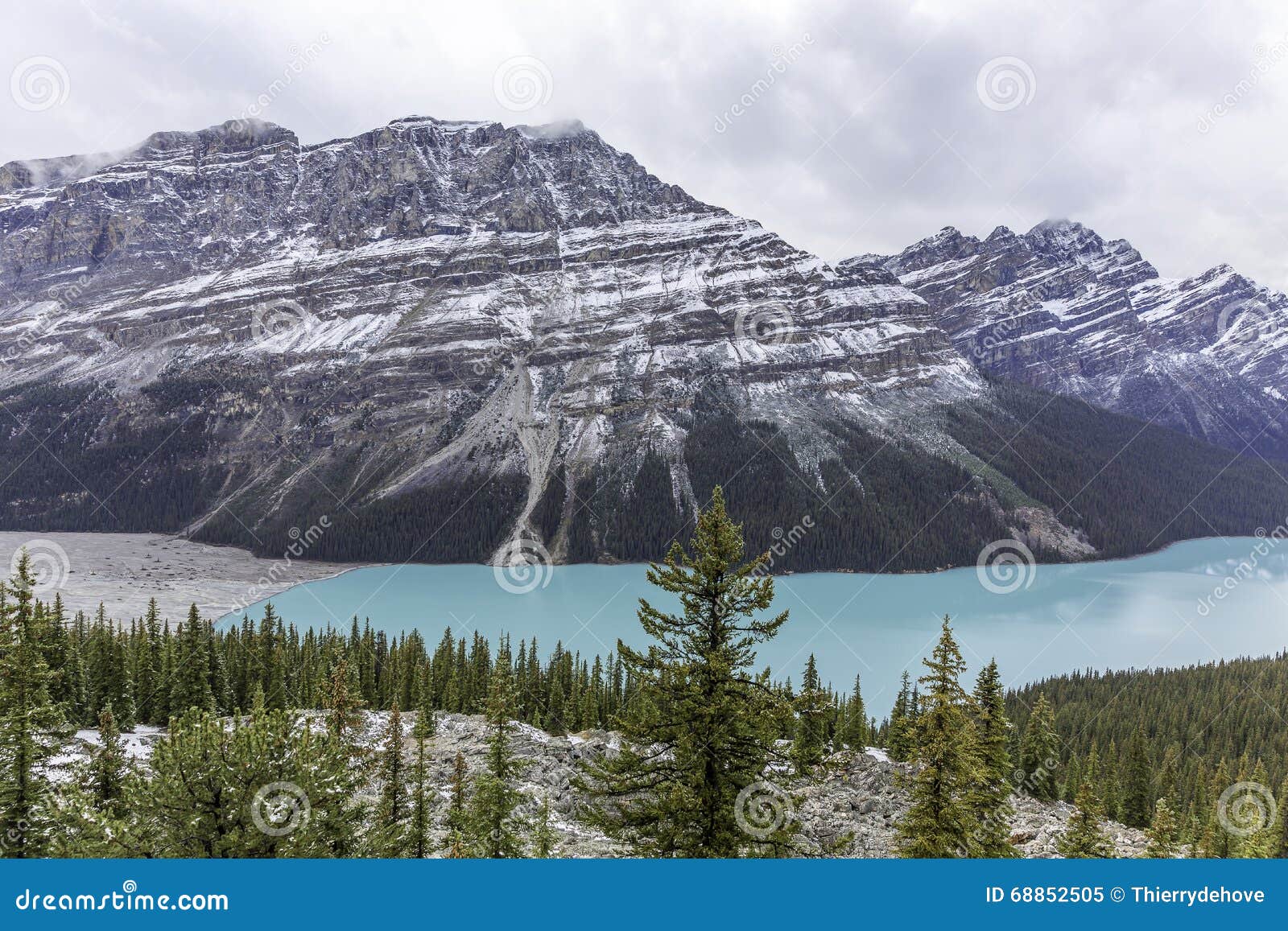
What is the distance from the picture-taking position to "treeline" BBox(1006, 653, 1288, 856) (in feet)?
107

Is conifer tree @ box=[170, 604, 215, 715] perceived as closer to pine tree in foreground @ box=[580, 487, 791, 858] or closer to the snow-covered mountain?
pine tree in foreground @ box=[580, 487, 791, 858]

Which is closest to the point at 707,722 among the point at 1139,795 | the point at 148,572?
the point at 1139,795

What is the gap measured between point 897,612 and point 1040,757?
58357 millimetres

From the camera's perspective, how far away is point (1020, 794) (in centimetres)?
2766

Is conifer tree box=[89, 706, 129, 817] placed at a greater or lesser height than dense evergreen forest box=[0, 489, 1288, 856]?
lesser

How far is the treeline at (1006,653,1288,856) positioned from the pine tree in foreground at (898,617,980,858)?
63.5ft

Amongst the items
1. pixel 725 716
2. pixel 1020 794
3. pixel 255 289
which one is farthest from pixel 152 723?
pixel 255 289

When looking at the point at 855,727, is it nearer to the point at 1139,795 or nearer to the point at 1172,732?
the point at 1139,795

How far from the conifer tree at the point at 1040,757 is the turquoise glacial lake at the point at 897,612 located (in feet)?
76.7

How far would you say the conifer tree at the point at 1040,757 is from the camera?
28641mm

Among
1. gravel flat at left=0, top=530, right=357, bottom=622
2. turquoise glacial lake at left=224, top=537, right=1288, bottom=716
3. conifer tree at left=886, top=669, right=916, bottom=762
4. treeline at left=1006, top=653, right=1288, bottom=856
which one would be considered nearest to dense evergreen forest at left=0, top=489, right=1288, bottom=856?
conifer tree at left=886, top=669, right=916, bottom=762

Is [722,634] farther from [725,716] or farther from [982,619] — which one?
[982,619]

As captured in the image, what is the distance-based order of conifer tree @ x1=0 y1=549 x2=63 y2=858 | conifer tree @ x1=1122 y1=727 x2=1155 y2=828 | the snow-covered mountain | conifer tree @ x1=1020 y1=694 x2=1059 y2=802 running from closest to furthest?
conifer tree @ x1=0 y1=549 x2=63 y2=858
conifer tree @ x1=1020 y1=694 x2=1059 y2=802
conifer tree @ x1=1122 y1=727 x2=1155 y2=828
the snow-covered mountain

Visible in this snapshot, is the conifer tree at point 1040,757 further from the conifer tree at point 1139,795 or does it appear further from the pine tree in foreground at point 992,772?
the pine tree in foreground at point 992,772
